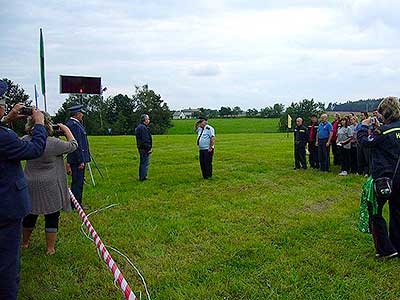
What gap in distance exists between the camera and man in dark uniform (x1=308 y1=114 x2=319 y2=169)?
40.6 ft

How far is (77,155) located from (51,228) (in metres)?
2.40

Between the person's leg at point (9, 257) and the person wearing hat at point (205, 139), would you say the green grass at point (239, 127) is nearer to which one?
the person wearing hat at point (205, 139)

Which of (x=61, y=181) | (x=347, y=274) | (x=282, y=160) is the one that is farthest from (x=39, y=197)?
(x=282, y=160)

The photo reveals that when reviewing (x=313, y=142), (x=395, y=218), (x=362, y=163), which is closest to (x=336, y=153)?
(x=313, y=142)

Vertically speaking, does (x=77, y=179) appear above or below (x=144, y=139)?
below

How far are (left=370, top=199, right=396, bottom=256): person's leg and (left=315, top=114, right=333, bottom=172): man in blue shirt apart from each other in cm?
701

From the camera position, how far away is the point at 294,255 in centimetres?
489

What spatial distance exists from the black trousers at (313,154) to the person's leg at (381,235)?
8100mm

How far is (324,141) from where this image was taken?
11539mm

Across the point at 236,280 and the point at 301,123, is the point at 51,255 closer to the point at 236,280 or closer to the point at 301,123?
the point at 236,280

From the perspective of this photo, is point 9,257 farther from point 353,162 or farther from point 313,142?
point 313,142

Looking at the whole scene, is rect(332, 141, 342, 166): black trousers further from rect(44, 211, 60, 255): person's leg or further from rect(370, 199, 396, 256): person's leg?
rect(44, 211, 60, 255): person's leg

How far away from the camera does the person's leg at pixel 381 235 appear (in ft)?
15.0

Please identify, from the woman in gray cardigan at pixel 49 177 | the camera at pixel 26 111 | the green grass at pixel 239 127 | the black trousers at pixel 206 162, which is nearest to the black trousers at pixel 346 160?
the black trousers at pixel 206 162
